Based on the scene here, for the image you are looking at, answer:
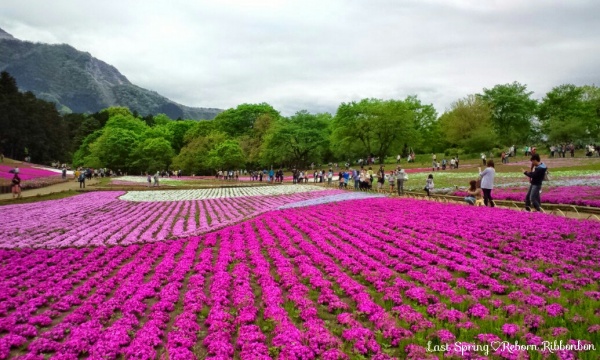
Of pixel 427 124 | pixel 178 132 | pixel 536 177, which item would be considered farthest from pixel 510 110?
pixel 178 132

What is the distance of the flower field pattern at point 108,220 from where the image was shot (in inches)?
652

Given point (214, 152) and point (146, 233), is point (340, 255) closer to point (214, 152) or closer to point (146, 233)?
point (146, 233)

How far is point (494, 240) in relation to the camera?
11734 millimetres

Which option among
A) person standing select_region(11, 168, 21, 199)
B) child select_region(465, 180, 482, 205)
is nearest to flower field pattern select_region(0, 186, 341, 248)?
person standing select_region(11, 168, 21, 199)

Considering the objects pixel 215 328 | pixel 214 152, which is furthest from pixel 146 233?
pixel 214 152

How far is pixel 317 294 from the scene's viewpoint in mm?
8742

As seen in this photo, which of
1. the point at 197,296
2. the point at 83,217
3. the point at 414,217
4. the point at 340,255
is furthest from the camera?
the point at 83,217

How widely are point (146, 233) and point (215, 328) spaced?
1245 cm

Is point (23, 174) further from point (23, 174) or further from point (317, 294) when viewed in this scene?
point (317, 294)

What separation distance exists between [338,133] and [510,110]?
43997 millimetres

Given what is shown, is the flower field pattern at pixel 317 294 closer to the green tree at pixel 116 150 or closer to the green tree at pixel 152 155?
the green tree at pixel 152 155

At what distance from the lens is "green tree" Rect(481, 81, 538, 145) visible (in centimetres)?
8681

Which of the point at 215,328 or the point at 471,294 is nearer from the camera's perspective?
the point at 215,328

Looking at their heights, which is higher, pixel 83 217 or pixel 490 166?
pixel 490 166
